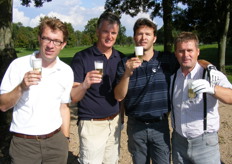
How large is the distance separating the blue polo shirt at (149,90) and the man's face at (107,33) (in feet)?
1.47

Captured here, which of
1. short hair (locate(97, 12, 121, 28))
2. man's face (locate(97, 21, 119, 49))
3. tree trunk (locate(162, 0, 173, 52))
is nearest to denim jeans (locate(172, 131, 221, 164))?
man's face (locate(97, 21, 119, 49))

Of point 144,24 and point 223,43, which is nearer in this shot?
point 144,24

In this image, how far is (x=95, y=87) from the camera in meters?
3.45

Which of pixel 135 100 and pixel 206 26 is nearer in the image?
pixel 135 100

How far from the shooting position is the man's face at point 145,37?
329cm

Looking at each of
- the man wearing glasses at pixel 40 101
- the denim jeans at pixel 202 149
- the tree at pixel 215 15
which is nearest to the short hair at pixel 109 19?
the man wearing glasses at pixel 40 101

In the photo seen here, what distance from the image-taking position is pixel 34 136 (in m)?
2.80

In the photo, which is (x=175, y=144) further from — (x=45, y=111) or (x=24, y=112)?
(x=24, y=112)

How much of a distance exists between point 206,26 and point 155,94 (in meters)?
18.4

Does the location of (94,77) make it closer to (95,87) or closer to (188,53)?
(95,87)

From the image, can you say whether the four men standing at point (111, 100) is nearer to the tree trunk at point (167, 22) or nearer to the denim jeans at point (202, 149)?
the denim jeans at point (202, 149)

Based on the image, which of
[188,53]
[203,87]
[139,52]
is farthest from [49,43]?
[203,87]

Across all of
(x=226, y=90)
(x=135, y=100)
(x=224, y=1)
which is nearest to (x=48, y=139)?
(x=135, y=100)

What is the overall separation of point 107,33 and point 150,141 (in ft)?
5.30
